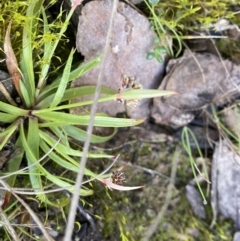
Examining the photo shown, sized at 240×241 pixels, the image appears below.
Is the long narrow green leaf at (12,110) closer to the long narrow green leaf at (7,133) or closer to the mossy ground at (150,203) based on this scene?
the long narrow green leaf at (7,133)

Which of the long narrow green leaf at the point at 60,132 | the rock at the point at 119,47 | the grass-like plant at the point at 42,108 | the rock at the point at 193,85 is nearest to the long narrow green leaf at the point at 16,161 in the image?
the grass-like plant at the point at 42,108

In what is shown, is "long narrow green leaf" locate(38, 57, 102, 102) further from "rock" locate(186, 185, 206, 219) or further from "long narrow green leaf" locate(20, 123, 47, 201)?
"rock" locate(186, 185, 206, 219)

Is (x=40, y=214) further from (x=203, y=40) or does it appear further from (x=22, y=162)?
(x=203, y=40)

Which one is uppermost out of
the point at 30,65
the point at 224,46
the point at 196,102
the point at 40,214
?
the point at 30,65

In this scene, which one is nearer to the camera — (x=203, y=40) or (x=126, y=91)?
(x=126, y=91)

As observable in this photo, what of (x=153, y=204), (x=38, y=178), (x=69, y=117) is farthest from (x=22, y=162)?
(x=153, y=204)

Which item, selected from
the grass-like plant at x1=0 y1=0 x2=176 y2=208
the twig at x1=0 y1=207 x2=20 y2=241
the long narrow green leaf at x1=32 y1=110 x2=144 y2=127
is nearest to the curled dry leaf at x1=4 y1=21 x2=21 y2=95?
the grass-like plant at x1=0 y1=0 x2=176 y2=208

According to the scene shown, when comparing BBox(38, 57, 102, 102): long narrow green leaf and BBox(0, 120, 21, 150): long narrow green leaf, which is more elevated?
BBox(38, 57, 102, 102): long narrow green leaf
